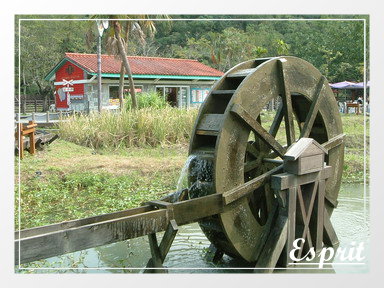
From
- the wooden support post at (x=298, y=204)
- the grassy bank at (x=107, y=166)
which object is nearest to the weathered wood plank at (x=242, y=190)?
the wooden support post at (x=298, y=204)

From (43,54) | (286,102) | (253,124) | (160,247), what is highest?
(43,54)

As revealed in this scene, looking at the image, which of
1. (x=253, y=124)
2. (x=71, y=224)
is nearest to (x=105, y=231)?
(x=71, y=224)

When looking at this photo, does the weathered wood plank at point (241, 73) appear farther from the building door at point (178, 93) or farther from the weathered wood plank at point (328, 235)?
the building door at point (178, 93)

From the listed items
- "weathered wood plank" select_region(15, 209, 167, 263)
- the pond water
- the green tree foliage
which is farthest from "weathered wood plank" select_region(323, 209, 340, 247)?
the green tree foliage

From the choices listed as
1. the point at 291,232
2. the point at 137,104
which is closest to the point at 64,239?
the point at 291,232

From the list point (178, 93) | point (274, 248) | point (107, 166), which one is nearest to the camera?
point (274, 248)

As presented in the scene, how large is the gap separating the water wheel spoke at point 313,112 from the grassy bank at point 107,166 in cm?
181

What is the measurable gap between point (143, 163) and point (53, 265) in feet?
16.3

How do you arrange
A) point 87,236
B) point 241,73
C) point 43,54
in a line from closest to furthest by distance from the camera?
point 87,236 → point 241,73 → point 43,54

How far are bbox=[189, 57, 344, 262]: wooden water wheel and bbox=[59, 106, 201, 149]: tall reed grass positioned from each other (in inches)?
246

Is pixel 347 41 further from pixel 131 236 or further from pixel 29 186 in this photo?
pixel 29 186

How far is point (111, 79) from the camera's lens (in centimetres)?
1773

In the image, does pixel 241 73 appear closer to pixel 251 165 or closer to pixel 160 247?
pixel 251 165

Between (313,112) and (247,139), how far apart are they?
1117 millimetres
